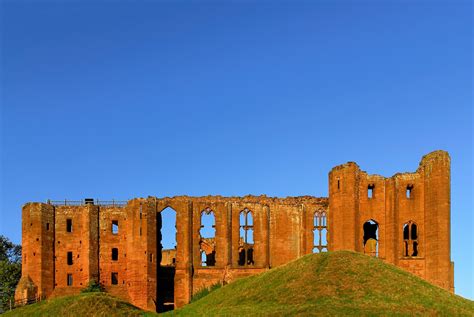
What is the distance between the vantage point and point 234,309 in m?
42.8

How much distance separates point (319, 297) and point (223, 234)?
71.0ft

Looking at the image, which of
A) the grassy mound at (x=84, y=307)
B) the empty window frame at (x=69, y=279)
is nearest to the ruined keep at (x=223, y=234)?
the empty window frame at (x=69, y=279)

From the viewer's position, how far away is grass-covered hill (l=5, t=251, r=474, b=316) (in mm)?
40531

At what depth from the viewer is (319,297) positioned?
4206 centimetres

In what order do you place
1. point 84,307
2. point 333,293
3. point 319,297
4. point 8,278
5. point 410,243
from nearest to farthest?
point 319,297 → point 333,293 → point 84,307 → point 410,243 → point 8,278

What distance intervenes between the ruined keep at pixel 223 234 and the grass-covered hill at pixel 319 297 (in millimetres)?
8720

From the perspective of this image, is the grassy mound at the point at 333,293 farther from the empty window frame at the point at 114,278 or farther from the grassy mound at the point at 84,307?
the empty window frame at the point at 114,278

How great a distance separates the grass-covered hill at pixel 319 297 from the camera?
40531 millimetres

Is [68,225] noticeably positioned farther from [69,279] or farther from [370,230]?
[370,230]

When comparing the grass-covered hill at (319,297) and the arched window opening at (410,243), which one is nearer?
the grass-covered hill at (319,297)

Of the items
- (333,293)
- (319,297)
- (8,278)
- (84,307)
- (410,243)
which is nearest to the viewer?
(319,297)

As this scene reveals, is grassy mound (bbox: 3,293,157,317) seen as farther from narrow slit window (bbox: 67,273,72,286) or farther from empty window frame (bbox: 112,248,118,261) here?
empty window frame (bbox: 112,248,118,261)

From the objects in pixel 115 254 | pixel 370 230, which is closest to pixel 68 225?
pixel 115 254

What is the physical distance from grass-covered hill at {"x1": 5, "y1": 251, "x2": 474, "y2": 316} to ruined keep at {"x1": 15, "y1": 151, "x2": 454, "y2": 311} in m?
8.72
